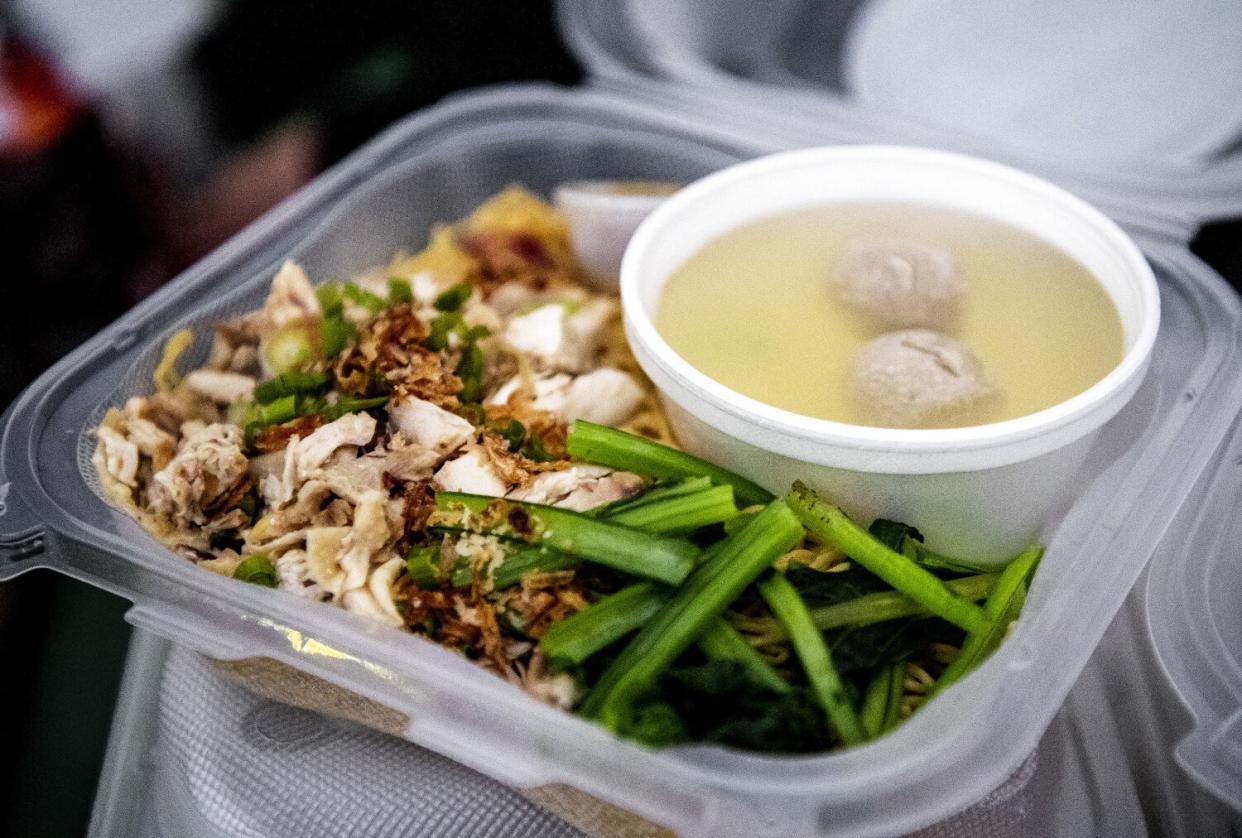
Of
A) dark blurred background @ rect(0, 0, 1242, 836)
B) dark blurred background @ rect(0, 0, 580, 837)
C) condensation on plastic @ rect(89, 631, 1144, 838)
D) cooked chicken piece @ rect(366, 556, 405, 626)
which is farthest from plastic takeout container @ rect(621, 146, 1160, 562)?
dark blurred background @ rect(0, 0, 580, 837)

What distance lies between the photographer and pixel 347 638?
1150 millimetres

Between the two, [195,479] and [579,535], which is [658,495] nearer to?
[579,535]

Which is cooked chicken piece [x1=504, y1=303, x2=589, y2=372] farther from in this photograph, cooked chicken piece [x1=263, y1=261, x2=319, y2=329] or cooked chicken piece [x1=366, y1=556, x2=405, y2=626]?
cooked chicken piece [x1=366, y1=556, x2=405, y2=626]

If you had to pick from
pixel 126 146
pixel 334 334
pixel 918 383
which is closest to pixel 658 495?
pixel 918 383

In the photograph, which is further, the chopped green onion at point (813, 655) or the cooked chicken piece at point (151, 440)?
the cooked chicken piece at point (151, 440)

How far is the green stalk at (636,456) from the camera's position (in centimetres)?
133

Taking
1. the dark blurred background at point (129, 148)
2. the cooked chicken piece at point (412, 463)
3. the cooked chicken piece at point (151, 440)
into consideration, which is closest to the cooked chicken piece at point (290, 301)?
the cooked chicken piece at point (151, 440)

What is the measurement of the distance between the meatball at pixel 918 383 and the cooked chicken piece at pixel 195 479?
827 millimetres

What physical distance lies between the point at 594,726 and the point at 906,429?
545 millimetres

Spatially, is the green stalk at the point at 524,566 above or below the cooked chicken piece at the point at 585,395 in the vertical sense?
above

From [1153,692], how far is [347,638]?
1.09 meters

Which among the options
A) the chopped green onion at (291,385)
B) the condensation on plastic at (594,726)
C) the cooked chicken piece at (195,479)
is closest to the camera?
the condensation on plastic at (594,726)

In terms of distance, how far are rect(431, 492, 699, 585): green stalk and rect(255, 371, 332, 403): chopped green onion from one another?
1.18ft

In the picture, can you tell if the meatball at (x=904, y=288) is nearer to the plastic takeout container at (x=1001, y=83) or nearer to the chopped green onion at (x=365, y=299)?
the plastic takeout container at (x=1001, y=83)
